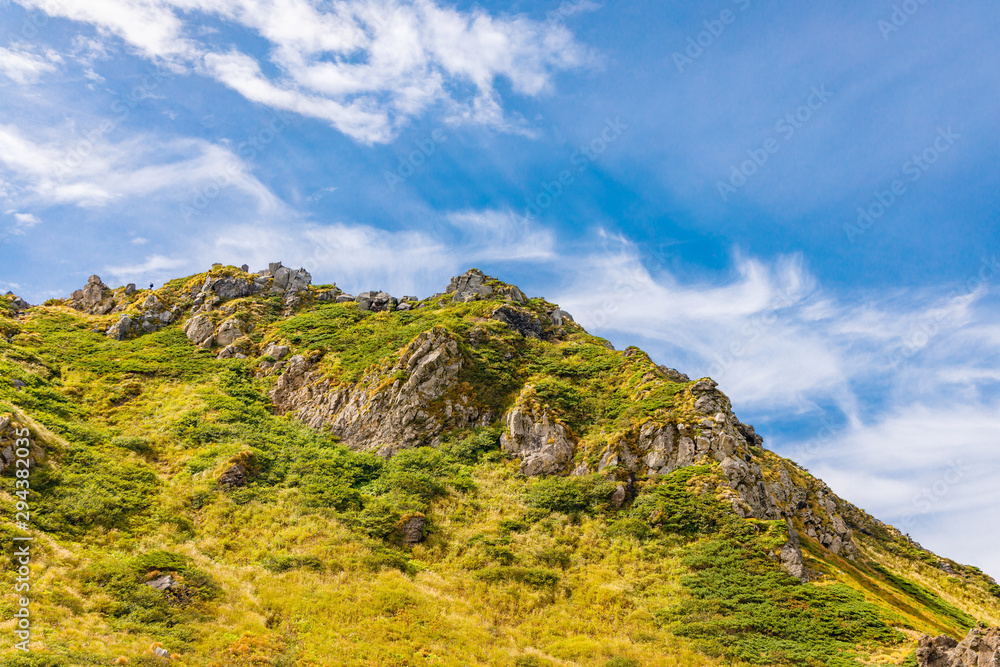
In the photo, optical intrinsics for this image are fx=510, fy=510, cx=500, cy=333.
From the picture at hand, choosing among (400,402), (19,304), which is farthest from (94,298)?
(400,402)

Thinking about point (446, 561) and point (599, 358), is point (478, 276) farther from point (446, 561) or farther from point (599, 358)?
point (446, 561)

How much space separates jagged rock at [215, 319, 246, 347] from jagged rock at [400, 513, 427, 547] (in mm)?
42752

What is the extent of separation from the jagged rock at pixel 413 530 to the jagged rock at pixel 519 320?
35733mm

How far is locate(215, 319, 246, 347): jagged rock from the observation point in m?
68.1

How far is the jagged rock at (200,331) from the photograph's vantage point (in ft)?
224

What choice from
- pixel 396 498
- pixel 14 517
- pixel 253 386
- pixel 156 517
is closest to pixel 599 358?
pixel 396 498

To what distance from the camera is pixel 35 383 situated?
49344 millimetres

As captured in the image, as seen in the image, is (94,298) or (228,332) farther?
(94,298)

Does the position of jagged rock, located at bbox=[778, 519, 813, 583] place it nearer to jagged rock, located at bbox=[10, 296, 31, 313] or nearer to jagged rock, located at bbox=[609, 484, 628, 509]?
jagged rock, located at bbox=[609, 484, 628, 509]

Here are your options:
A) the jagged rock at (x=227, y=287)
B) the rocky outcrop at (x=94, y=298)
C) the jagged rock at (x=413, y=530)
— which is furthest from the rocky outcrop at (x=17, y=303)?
the jagged rock at (x=413, y=530)

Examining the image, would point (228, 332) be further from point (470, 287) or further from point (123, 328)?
point (470, 287)

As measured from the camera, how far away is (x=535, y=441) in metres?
48.5

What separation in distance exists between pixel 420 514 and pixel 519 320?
37.7m

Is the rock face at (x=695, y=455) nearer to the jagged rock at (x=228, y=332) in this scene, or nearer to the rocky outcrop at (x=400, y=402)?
the rocky outcrop at (x=400, y=402)
